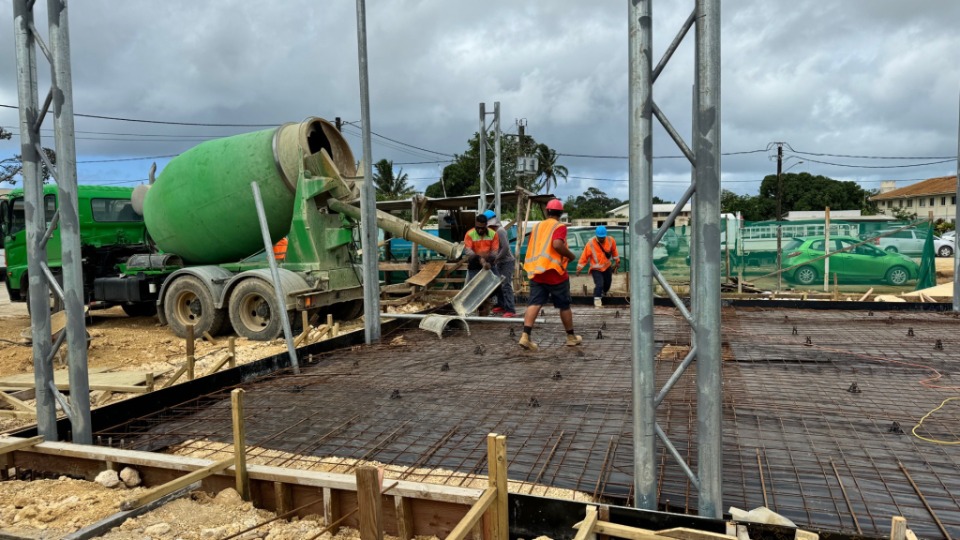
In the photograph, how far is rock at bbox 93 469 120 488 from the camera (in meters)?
3.67

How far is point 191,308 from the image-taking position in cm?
1021

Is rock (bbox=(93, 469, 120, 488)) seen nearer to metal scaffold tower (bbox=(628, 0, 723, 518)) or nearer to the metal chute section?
metal scaffold tower (bbox=(628, 0, 723, 518))

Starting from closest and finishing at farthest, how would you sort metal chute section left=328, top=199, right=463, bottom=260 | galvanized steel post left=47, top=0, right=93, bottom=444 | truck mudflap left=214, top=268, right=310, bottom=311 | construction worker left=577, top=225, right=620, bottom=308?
galvanized steel post left=47, top=0, right=93, bottom=444 < truck mudflap left=214, top=268, right=310, bottom=311 < metal chute section left=328, top=199, right=463, bottom=260 < construction worker left=577, top=225, right=620, bottom=308

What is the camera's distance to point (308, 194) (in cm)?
941

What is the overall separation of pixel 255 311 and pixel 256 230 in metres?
1.29

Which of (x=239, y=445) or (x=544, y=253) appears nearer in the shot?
(x=239, y=445)

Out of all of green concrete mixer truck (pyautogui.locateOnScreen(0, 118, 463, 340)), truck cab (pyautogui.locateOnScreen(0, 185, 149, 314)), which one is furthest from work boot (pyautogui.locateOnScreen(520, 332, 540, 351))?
truck cab (pyautogui.locateOnScreen(0, 185, 149, 314))

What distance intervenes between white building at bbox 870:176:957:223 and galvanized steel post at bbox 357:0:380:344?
55160mm

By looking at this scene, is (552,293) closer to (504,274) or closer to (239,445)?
(504,274)

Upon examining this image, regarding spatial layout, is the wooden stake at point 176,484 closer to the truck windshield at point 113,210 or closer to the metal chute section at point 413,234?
the metal chute section at point 413,234

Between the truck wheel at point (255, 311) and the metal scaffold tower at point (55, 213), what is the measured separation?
4999 mm

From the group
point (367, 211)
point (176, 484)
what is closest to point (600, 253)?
point (367, 211)

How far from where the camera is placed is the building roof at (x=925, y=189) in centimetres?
5388

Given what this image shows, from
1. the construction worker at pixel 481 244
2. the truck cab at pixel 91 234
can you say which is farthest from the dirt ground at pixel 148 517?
the truck cab at pixel 91 234
